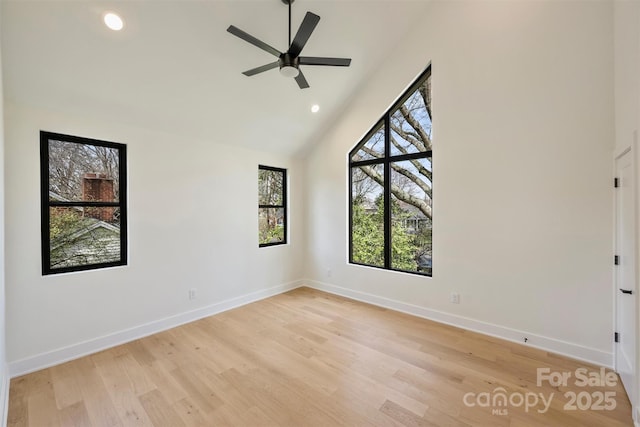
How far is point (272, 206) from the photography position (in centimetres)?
495

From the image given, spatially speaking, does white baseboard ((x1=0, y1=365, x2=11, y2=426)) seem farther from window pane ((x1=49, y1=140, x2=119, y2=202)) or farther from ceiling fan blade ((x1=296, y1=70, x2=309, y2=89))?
ceiling fan blade ((x1=296, y1=70, x2=309, y2=89))

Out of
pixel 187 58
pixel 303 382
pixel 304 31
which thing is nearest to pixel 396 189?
pixel 304 31

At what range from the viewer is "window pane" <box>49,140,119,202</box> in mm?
2811

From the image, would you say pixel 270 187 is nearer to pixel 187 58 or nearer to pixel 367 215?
pixel 367 215

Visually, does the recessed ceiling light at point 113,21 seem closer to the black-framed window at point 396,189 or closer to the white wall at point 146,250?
the white wall at point 146,250

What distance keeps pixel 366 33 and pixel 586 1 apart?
7.12 feet

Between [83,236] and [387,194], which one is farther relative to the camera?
[387,194]

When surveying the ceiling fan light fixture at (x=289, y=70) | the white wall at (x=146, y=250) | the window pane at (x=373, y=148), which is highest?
the ceiling fan light fixture at (x=289, y=70)

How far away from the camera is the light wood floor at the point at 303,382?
2006 millimetres

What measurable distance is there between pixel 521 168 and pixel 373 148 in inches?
81.3

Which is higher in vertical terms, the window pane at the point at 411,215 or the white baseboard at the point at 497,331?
the window pane at the point at 411,215

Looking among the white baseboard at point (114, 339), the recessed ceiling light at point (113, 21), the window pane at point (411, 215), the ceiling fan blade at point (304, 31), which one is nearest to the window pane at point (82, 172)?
the recessed ceiling light at point (113, 21)

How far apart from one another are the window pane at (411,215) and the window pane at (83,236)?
366cm

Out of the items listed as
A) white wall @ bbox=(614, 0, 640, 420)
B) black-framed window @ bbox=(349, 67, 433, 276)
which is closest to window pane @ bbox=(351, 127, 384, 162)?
black-framed window @ bbox=(349, 67, 433, 276)
